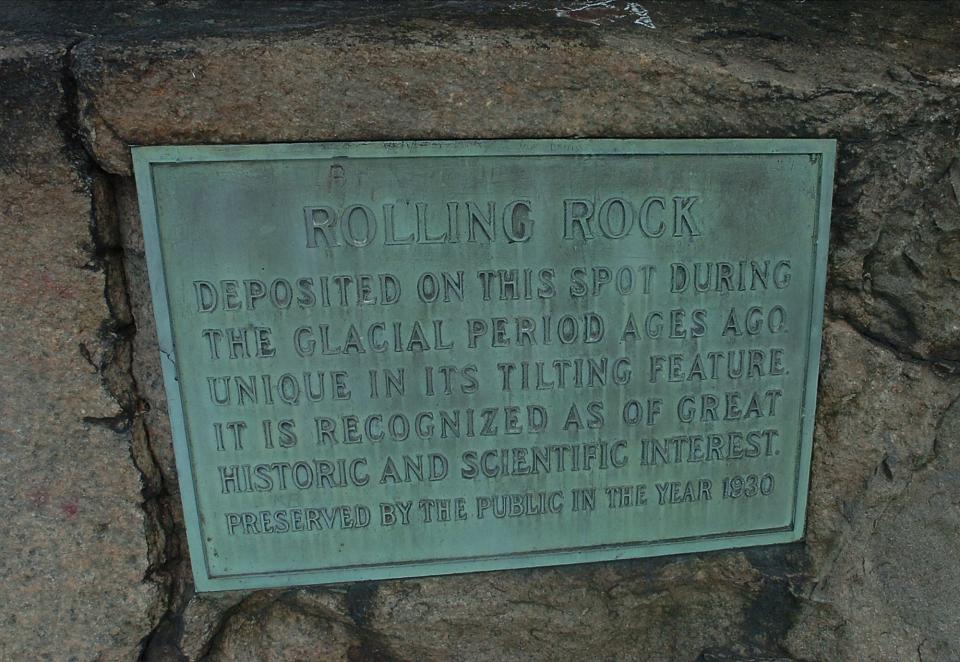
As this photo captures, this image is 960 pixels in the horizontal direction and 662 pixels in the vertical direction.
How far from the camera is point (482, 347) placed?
4.96ft

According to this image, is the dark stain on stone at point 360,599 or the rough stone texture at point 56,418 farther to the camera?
the dark stain on stone at point 360,599

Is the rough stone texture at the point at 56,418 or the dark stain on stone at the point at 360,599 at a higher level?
the rough stone texture at the point at 56,418

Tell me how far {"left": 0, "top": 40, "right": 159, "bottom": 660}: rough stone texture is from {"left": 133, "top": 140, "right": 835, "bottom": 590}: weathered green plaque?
15 centimetres

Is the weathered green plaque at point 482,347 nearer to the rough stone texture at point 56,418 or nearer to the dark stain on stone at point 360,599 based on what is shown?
the dark stain on stone at point 360,599

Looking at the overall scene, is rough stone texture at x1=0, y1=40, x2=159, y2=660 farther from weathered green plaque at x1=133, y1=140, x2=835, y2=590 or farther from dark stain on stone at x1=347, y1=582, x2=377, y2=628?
dark stain on stone at x1=347, y1=582, x2=377, y2=628

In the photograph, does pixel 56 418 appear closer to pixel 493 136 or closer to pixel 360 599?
pixel 360 599

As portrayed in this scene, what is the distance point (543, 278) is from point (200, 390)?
78 cm

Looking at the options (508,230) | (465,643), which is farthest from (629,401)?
(465,643)

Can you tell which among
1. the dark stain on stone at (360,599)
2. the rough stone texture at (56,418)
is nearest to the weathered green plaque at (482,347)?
the dark stain on stone at (360,599)

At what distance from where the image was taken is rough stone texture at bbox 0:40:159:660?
137 cm

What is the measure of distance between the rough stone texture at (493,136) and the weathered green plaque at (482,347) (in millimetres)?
70

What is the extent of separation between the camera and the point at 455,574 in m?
1.67

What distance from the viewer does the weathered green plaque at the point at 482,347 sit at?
1.41 m

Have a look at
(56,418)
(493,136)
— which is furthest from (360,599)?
(493,136)
